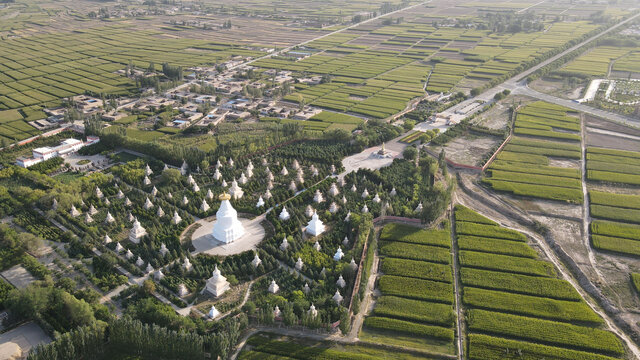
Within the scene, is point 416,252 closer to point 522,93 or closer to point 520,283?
point 520,283

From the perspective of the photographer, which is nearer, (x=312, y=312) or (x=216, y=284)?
(x=312, y=312)

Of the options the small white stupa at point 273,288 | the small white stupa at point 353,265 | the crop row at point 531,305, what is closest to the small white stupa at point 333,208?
the small white stupa at point 353,265

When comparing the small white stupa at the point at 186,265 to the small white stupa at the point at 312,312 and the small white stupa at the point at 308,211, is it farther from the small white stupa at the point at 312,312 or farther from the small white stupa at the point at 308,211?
the small white stupa at the point at 308,211

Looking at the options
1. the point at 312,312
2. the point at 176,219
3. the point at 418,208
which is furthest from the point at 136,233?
the point at 418,208

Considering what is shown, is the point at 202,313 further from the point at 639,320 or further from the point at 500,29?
the point at 500,29

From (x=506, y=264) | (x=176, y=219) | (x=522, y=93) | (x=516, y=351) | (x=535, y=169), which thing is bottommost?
(x=516, y=351)

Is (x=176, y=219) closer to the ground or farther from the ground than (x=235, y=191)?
closer to the ground
